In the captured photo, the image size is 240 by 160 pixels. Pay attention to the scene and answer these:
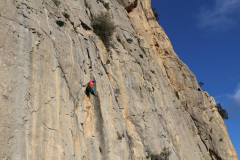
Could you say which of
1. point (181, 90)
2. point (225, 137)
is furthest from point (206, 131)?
point (181, 90)

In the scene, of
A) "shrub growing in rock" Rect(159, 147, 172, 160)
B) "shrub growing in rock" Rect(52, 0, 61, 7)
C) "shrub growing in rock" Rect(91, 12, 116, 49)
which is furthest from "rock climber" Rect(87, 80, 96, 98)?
"shrub growing in rock" Rect(52, 0, 61, 7)

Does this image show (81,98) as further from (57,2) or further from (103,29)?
(103,29)

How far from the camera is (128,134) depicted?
16.9m

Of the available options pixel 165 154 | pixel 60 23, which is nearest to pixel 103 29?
pixel 60 23

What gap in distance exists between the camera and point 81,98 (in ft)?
46.7

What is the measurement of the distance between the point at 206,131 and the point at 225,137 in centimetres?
272

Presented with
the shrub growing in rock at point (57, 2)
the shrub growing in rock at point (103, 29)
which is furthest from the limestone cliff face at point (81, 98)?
the shrub growing in rock at point (103, 29)

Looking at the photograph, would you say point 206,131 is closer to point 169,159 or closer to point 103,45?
point 169,159

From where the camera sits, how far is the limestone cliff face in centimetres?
1018

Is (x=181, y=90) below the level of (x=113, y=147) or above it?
above

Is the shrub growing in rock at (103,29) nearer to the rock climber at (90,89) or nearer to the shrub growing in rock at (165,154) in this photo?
the rock climber at (90,89)

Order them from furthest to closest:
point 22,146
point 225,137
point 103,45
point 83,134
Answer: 1. point 225,137
2. point 103,45
3. point 83,134
4. point 22,146

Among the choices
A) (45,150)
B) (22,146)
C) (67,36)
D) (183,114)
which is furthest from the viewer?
(183,114)

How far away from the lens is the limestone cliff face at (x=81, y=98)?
10.2 metres
